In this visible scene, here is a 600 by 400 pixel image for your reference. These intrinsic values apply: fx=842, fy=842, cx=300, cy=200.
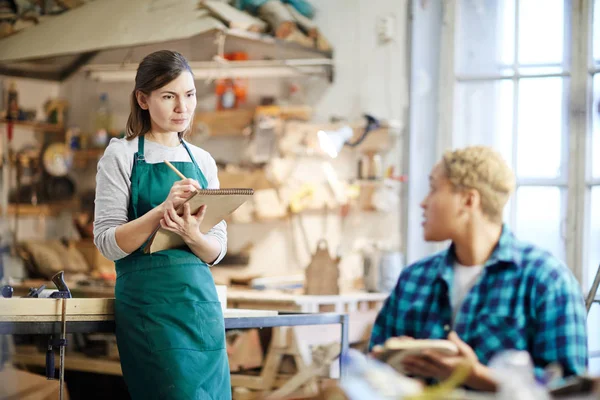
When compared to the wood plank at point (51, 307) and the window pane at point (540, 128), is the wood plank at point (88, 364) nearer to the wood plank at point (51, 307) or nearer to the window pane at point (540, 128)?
the wood plank at point (51, 307)

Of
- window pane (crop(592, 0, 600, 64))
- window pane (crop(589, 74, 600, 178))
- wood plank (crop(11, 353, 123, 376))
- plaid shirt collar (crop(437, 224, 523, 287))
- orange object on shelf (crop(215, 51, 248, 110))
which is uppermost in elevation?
window pane (crop(592, 0, 600, 64))

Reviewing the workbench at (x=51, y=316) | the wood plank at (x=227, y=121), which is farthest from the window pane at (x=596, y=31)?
the workbench at (x=51, y=316)

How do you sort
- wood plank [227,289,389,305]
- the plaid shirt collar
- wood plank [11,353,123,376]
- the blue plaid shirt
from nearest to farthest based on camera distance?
the blue plaid shirt → the plaid shirt collar → wood plank [227,289,389,305] → wood plank [11,353,123,376]

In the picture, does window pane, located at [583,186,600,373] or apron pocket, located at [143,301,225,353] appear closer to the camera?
apron pocket, located at [143,301,225,353]

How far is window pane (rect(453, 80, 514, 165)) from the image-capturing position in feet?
16.3

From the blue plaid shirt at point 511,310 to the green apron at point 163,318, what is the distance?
509mm

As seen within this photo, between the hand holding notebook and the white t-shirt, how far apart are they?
22.7 inches

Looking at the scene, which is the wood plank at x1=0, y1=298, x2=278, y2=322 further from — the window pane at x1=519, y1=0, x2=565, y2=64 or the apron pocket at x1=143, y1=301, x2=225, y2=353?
the window pane at x1=519, y1=0, x2=565, y2=64

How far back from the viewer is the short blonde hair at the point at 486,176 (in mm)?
2150

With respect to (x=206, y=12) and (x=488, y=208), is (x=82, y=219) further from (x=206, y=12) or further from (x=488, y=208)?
(x=488, y=208)

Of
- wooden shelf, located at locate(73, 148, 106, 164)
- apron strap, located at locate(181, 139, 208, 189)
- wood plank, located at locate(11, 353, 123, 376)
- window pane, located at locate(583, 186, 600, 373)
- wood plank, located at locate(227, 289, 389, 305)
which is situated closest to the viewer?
apron strap, located at locate(181, 139, 208, 189)

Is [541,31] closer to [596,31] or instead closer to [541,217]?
[596,31]

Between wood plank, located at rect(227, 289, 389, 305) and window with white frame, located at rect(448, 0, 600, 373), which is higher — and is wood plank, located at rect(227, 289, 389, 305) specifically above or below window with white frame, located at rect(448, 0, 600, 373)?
below

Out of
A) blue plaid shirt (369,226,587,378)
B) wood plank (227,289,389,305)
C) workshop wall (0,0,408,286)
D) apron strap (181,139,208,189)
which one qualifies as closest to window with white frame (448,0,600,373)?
workshop wall (0,0,408,286)
